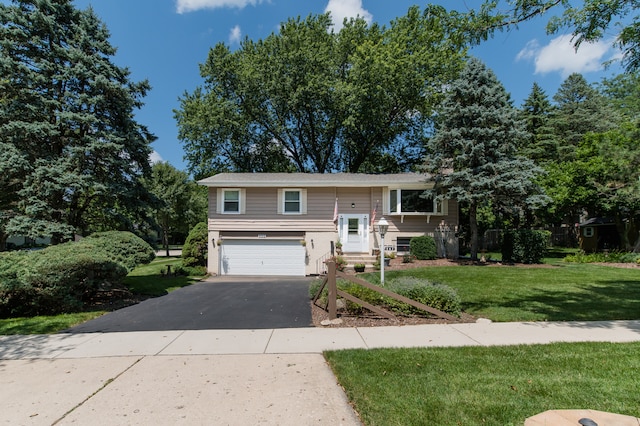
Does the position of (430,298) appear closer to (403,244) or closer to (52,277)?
(52,277)

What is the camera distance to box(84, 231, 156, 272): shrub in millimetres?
9547

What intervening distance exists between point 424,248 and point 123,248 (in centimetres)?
1261

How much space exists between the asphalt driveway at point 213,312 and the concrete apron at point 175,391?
6.06ft

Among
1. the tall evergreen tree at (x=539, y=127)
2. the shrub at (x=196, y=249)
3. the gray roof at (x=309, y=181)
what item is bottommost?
the shrub at (x=196, y=249)

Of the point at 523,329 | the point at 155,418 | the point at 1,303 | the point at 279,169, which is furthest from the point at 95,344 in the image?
the point at 279,169

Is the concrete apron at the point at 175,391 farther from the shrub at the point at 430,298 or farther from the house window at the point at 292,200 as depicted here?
the house window at the point at 292,200

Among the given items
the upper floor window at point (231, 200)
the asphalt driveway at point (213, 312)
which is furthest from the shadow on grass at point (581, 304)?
the upper floor window at point (231, 200)

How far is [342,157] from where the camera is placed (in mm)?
27625

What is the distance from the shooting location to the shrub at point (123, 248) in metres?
9.55

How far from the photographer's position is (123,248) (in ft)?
32.4

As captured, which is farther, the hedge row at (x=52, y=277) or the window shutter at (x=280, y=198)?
the window shutter at (x=280, y=198)

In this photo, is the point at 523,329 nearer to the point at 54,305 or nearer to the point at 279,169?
the point at 54,305

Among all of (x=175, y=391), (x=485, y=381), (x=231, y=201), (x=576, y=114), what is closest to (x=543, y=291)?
(x=485, y=381)

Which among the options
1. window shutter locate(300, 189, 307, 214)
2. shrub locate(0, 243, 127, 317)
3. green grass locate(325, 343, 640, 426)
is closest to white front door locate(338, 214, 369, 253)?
window shutter locate(300, 189, 307, 214)
